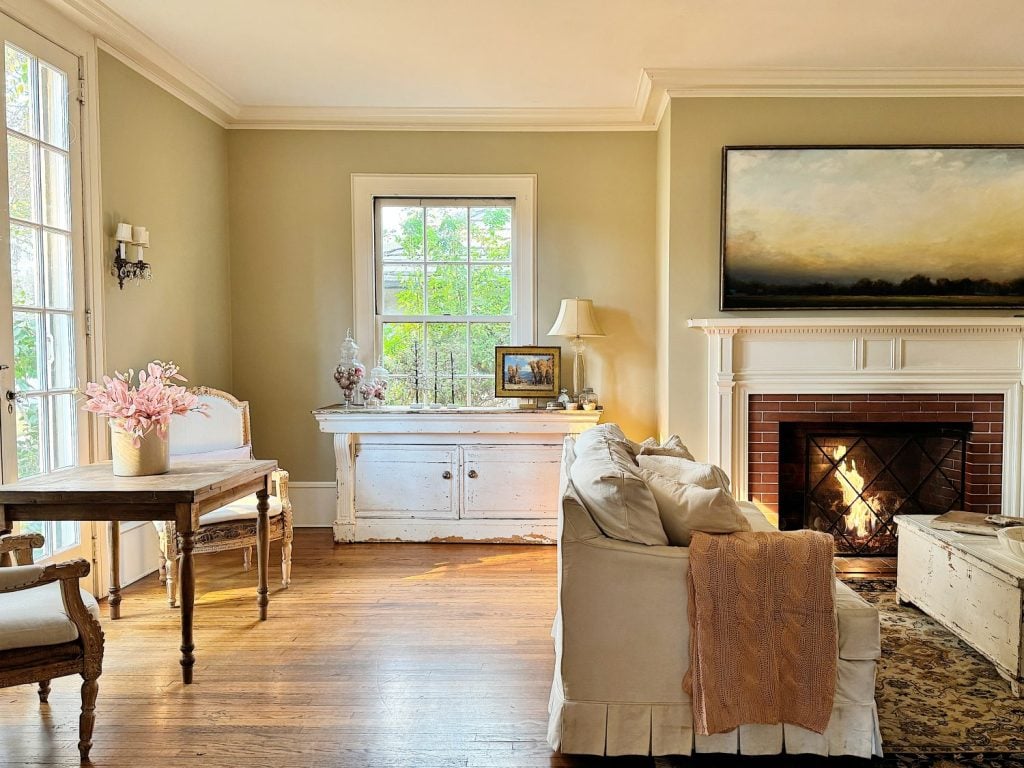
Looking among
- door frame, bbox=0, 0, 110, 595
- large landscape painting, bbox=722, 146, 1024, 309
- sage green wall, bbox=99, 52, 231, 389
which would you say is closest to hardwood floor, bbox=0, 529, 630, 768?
door frame, bbox=0, 0, 110, 595

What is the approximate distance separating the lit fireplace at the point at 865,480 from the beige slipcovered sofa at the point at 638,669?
232 centimetres

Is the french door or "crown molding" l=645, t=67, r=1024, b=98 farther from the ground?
"crown molding" l=645, t=67, r=1024, b=98

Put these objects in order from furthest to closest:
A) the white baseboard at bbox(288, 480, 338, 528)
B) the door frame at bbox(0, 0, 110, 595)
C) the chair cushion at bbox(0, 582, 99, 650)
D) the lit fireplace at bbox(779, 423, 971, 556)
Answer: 1. the white baseboard at bbox(288, 480, 338, 528)
2. the lit fireplace at bbox(779, 423, 971, 556)
3. the door frame at bbox(0, 0, 110, 595)
4. the chair cushion at bbox(0, 582, 99, 650)

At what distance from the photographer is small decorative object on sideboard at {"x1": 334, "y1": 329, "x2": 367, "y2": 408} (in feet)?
15.8

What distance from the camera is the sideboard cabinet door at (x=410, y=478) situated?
4.67 metres

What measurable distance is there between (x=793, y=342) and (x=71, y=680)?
393 cm

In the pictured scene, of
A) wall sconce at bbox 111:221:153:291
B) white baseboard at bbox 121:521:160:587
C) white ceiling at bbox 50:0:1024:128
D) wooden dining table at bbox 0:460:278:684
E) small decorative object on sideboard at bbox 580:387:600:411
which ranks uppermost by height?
white ceiling at bbox 50:0:1024:128

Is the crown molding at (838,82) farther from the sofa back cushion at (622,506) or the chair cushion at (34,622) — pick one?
the chair cushion at (34,622)

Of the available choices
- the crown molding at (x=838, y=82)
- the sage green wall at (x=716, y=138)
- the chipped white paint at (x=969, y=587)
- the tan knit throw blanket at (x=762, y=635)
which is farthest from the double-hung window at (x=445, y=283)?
the tan knit throw blanket at (x=762, y=635)

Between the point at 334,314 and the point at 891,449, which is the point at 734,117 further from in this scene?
the point at 334,314

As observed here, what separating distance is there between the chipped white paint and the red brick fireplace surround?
0.85 m

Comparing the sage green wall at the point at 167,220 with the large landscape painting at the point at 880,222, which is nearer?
the sage green wall at the point at 167,220

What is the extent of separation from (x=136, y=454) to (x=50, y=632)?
2.98 feet

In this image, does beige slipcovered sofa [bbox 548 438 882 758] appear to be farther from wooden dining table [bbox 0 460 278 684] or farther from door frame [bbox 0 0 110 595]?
door frame [bbox 0 0 110 595]
